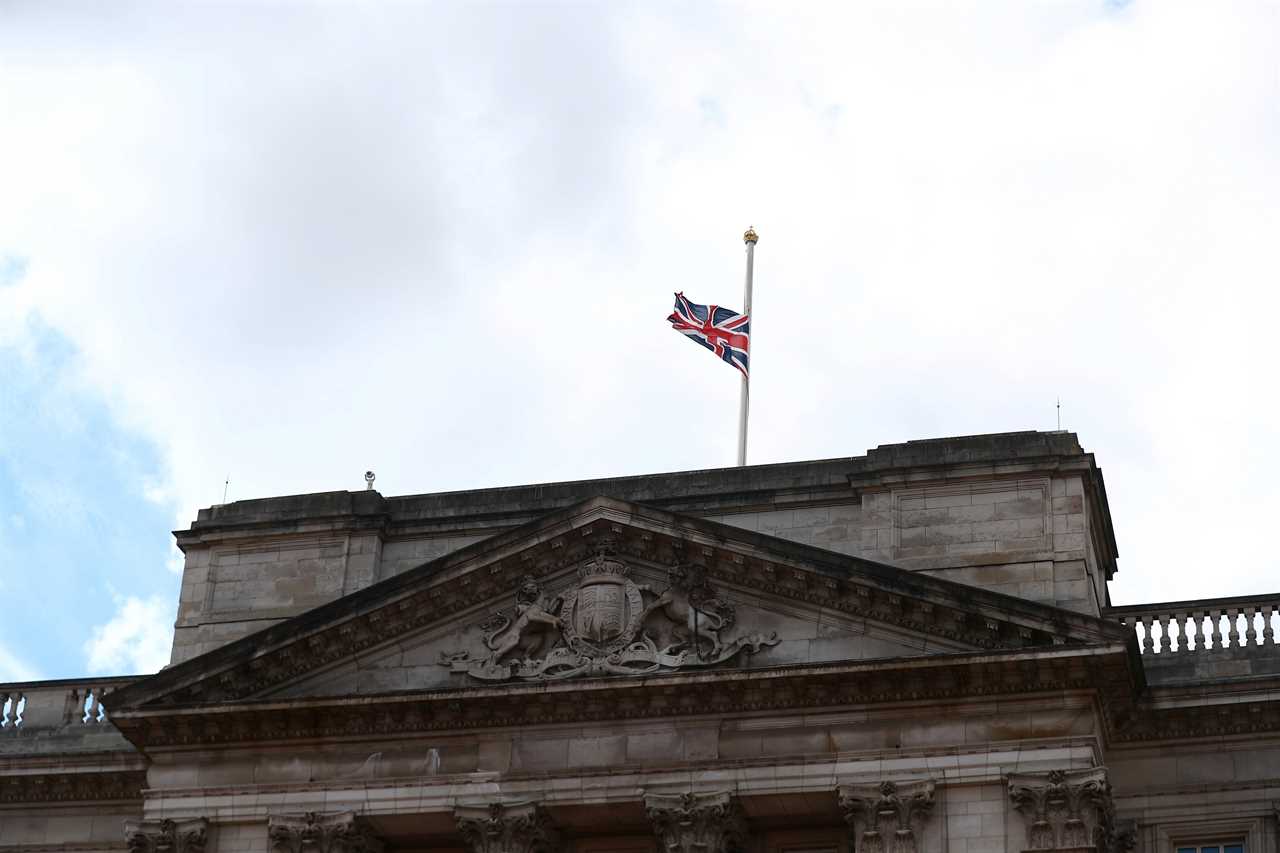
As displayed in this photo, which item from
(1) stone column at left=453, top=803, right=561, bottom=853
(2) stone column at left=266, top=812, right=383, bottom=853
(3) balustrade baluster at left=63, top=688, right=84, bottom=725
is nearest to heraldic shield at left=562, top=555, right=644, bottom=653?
(1) stone column at left=453, top=803, right=561, bottom=853

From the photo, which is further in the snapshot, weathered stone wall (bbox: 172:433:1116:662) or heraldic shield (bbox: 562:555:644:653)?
weathered stone wall (bbox: 172:433:1116:662)

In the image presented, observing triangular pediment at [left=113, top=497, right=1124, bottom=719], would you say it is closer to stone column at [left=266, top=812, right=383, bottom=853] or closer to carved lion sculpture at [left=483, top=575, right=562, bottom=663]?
carved lion sculpture at [left=483, top=575, right=562, bottom=663]

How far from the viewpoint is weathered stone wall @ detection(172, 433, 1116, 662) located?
47406mm

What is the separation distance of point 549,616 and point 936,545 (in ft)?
23.7

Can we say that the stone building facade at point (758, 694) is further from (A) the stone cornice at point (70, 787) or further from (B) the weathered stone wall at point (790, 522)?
(A) the stone cornice at point (70, 787)

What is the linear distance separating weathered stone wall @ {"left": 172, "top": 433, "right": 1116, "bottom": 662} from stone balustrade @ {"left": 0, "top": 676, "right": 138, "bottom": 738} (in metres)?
2.20

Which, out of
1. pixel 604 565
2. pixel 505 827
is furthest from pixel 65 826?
pixel 604 565

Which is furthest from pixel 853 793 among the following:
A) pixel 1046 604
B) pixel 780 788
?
pixel 1046 604

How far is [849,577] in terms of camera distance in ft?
147

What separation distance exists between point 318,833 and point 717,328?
15.1m

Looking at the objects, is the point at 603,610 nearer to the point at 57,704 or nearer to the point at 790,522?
the point at 790,522

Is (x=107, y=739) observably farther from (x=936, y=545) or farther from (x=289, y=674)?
(x=936, y=545)

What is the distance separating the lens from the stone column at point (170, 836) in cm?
4659

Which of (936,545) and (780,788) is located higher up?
(936,545)
